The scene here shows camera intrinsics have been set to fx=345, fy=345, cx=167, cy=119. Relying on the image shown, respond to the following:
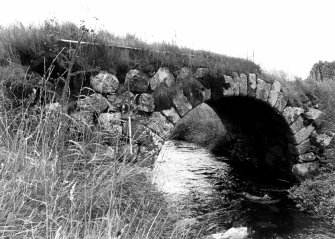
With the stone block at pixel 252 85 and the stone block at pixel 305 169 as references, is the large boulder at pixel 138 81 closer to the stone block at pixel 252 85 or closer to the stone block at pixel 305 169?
the stone block at pixel 252 85

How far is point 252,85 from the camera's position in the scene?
725 cm

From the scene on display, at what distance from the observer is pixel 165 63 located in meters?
5.84

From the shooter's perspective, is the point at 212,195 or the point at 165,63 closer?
the point at 165,63

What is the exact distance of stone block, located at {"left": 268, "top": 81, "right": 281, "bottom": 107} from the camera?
7.63 metres

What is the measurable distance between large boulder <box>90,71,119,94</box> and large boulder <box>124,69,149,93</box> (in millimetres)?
281

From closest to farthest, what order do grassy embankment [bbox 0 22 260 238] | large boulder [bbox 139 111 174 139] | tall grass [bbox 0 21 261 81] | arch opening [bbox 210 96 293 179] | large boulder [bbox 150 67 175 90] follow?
grassy embankment [bbox 0 22 260 238], tall grass [bbox 0 21 261 81], large boulder [bbox 139 111 174 139], large boulder [bbox 150 67 175 90], arch opening [bbox 210 96 293 179]

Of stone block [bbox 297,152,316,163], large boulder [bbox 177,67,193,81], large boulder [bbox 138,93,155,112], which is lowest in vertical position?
stone block [bbox 297,152,316,163]

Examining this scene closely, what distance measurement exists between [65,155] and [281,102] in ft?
19.9

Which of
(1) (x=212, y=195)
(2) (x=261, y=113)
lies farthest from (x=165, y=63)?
(2) (x=261, y=113)

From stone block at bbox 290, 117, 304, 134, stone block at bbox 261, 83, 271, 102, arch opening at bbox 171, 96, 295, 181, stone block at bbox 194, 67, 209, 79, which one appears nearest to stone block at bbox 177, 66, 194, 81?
stone block at bbox 194, 67, 209, 79

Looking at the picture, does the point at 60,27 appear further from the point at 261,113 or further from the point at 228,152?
the point at 228,152

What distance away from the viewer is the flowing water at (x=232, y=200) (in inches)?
215

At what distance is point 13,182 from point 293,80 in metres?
8.04

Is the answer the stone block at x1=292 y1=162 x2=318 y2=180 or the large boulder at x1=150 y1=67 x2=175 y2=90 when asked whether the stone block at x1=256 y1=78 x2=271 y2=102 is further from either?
the large boulder at x1=150 y1=67 x2=175 y2=90
